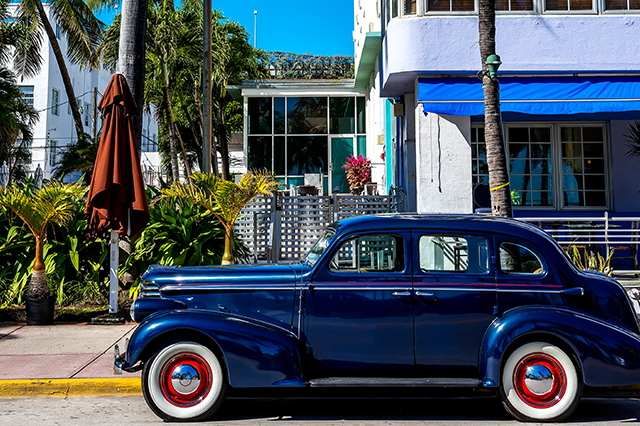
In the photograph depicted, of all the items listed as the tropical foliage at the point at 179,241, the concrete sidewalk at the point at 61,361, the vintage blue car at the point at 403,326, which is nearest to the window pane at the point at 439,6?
the tropical foliage at the point at 179,241

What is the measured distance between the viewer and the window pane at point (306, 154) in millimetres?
21750

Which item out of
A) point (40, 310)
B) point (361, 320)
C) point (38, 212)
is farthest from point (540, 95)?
point (40, 310)

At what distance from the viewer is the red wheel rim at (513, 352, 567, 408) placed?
4645mm

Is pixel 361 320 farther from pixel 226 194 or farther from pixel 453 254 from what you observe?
pixel 226 194

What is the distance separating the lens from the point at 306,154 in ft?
71.9

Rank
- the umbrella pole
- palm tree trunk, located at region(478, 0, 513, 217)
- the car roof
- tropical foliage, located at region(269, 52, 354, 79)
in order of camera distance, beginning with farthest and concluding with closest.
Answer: tropical foliage, located at region(269, 52, 354, 79)
the umbrella pole
palm tree trunk, located at region(478, 0, 513, 217)
the car roof

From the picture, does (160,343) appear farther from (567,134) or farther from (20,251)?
(567,134)

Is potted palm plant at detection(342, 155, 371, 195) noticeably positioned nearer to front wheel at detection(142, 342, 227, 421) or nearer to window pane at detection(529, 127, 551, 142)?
window pane at detection(529, 127, 551, 142)

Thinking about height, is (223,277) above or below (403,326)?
above

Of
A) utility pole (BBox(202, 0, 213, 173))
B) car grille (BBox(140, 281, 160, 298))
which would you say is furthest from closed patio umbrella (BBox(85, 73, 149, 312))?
utility pole (BBox(202, 0, 213, 173))

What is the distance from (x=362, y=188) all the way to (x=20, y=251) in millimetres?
9677

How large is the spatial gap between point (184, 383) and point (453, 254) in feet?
8.23

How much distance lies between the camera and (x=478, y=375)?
469cm

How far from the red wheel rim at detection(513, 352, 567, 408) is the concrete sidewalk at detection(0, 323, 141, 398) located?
3.60 metres
